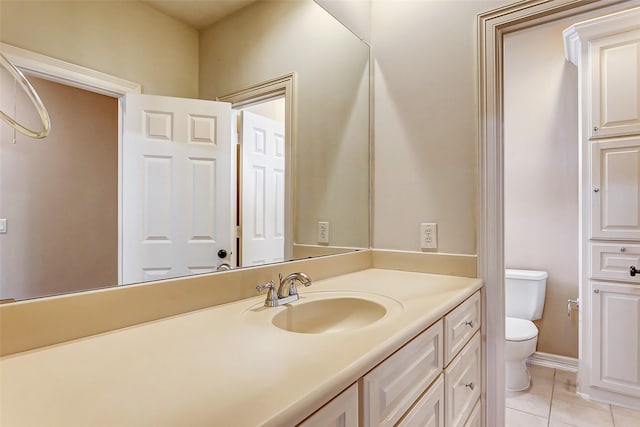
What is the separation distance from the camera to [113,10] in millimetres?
811

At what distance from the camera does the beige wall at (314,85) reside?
1117 mm

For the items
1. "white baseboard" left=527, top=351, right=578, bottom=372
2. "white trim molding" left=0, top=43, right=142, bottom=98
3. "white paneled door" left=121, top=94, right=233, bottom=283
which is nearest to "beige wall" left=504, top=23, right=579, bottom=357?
"white baseboard" left=527, top=351, right=578, bottom=372

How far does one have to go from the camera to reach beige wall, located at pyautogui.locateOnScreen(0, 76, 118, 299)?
671mm

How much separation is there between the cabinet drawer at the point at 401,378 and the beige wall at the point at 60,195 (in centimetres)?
63

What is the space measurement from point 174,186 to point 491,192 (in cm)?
120

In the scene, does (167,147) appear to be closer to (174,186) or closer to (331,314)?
(174,186)

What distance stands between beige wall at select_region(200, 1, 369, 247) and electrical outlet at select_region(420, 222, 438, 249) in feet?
0.92

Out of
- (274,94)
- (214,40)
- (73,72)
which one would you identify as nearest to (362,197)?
(274,94)

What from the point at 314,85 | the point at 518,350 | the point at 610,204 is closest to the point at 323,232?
the point at 314,85

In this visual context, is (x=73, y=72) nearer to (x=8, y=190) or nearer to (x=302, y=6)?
(x=8, y=190)

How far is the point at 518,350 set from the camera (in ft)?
6.68

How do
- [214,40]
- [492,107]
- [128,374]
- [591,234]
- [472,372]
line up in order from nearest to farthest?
[128,374] < [214,40] < [472,372] < [492,107] < [591,234]

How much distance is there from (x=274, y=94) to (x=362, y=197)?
69cm

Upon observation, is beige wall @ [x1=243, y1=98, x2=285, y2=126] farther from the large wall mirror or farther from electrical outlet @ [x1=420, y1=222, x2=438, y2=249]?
electrical outlet @ [x1=420, y1=222, x2=438, y2=249]
